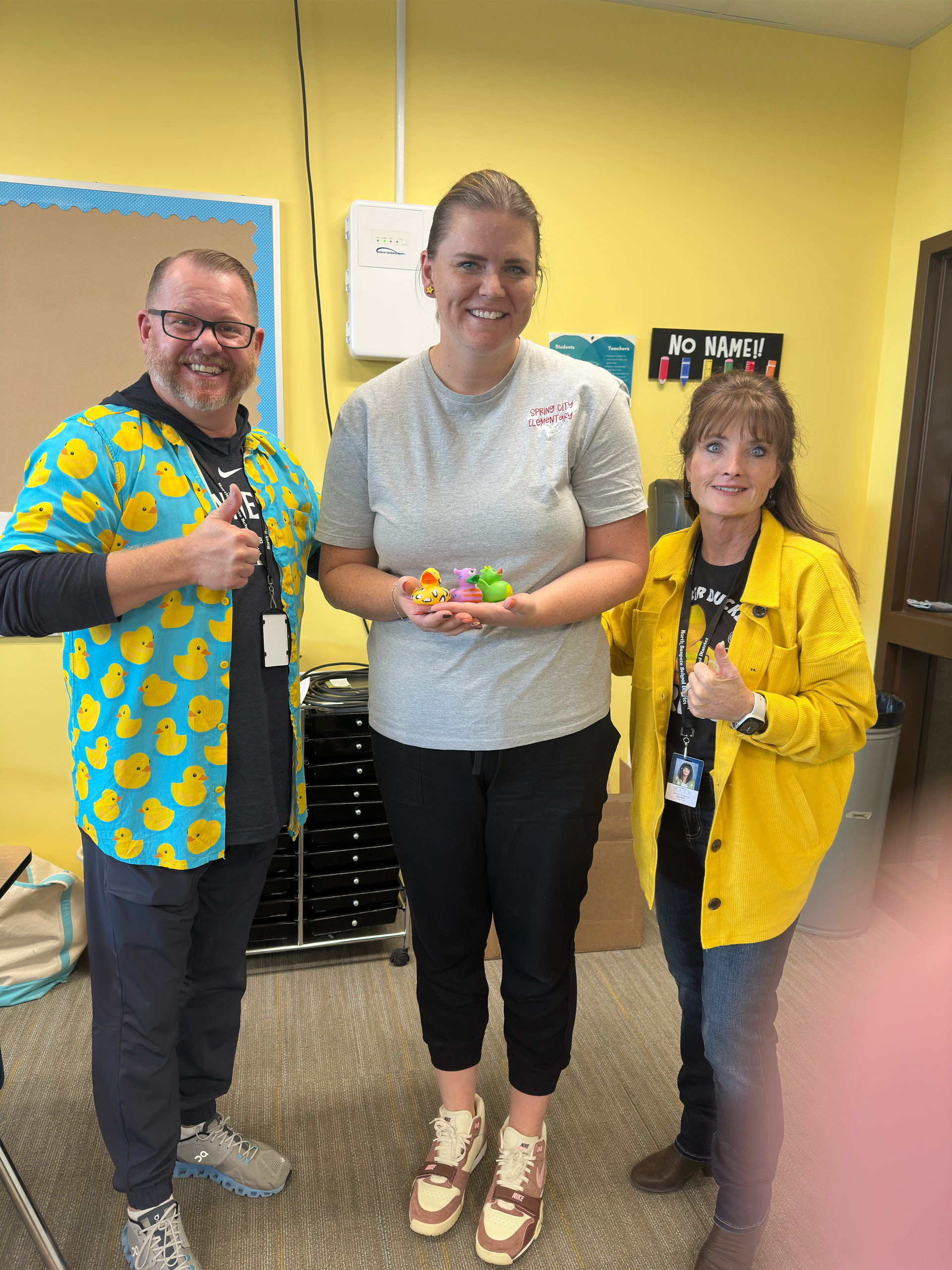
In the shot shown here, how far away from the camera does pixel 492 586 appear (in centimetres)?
127

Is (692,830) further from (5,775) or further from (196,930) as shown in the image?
(5,775)

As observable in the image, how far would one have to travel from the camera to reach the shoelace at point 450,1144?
5.21 feet

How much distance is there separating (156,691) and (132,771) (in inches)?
5.2

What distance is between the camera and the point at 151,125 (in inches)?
94.2

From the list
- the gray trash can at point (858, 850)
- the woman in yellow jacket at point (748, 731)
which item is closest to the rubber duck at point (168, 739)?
the woman in yellow jacket at point (748, 731)

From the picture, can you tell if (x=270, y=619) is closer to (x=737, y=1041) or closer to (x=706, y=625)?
(x=706, y=625)

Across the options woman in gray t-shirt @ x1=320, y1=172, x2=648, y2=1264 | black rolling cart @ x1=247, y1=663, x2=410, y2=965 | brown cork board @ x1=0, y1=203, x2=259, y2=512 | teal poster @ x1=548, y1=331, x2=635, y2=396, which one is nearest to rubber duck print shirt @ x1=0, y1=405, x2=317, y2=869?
woman in gray t-shirt @ x1=320, y1=172, x2=648, y2=1264

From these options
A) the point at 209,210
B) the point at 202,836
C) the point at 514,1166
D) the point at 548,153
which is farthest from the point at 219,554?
the point at 548,153

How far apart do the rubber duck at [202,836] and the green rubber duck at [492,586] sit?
0.59 meters

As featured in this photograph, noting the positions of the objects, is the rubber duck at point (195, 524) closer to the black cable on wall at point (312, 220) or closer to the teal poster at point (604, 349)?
the black cable on wall at point (312, 220)

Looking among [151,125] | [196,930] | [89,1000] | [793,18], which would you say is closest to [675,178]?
[793,18]

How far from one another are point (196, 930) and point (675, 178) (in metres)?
2.69

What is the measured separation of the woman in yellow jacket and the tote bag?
1792 millimetres

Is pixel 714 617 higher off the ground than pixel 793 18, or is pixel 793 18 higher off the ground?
pixel 793 18
